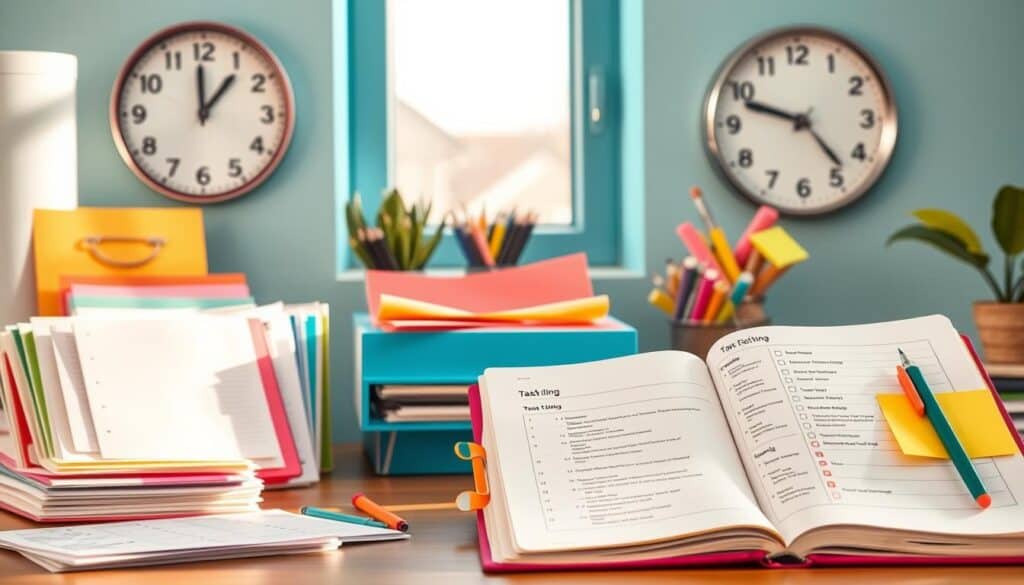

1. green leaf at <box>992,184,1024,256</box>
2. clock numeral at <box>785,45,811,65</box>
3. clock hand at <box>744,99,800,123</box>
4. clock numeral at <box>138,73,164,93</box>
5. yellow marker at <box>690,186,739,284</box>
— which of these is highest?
clock numeral at <box>785,45,811,65</box>

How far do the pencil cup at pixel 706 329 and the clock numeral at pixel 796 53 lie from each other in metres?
0.45

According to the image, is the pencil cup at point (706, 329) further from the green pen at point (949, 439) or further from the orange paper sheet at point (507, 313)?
the green pen at point (949, 439)

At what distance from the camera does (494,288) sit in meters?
1.67

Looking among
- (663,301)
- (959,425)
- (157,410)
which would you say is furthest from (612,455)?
(663,301)

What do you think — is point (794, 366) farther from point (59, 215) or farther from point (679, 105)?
point (59, 215)

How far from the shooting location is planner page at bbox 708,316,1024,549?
1068 mm

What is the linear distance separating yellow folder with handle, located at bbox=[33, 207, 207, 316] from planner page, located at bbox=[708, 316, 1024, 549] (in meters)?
0.96

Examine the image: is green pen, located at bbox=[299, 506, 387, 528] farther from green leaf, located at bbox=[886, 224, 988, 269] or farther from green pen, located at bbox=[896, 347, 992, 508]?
green leaf, located at bbox=[886, 224, 988, 269]

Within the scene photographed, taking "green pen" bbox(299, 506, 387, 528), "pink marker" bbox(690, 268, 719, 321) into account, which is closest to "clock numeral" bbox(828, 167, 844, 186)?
"pink marker" bbox(690, 268, 719, 321)

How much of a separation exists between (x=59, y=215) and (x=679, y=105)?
1006 mm

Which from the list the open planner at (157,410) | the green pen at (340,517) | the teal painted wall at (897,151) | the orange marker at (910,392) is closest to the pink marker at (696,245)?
the teal painted wall at (897,151)

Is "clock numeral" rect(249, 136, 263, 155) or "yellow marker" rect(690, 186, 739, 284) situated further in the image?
"clock numeral" rect(249, 136, 263, 155)

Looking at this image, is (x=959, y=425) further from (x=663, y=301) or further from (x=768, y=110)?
(x=768, y=110)

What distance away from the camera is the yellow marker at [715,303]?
6.11ft
